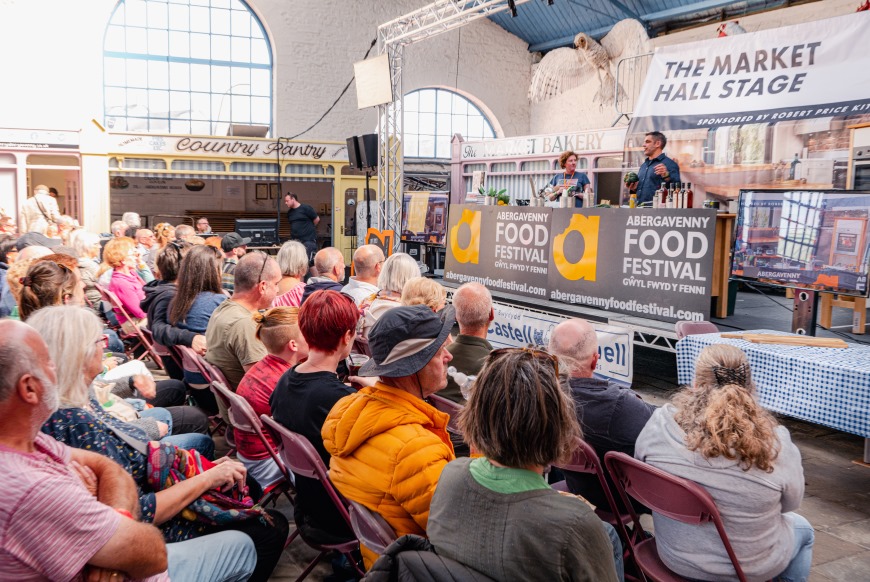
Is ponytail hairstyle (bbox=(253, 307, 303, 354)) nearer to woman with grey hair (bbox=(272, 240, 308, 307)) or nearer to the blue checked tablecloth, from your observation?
woman with grey hair (bbox=(272, 240, 308, 307))

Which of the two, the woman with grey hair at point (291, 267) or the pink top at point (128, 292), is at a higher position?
the woman with grey hair at point (291, 267)

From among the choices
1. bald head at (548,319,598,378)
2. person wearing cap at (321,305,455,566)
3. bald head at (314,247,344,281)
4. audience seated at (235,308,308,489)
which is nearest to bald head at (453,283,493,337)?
bald head at (548,319,598,378)

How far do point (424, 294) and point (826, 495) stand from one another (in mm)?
2466

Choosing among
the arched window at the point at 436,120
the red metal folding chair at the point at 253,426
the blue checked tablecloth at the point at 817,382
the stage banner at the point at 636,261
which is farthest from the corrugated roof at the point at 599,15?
the red metal folding chair at the point at 253,426

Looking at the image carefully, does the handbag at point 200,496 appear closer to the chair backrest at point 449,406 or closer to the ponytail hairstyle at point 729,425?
the chair backrest at point 449,406

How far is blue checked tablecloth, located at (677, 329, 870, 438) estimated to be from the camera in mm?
3451

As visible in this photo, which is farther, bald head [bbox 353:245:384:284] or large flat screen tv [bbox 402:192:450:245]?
large flat screen tv [bbox 402:192:450:245]

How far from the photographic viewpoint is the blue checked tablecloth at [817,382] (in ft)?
11.3

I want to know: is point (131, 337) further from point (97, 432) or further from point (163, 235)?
point (97, 432)

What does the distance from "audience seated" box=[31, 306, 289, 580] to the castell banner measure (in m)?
3.88

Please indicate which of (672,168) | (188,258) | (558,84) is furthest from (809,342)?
(558,84)

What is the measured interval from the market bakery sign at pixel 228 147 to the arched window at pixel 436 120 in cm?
465

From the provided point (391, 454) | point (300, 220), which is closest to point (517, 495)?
point (391, 454)

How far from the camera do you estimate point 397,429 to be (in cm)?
186
